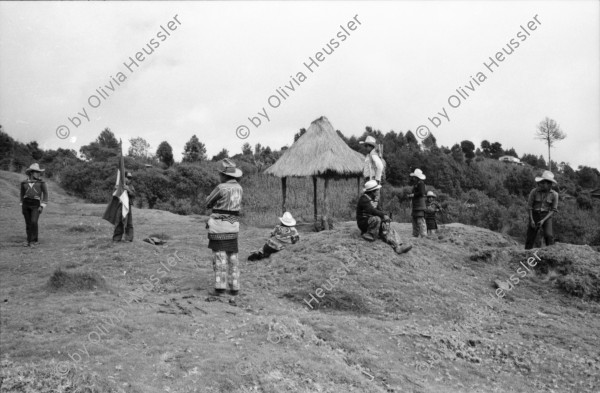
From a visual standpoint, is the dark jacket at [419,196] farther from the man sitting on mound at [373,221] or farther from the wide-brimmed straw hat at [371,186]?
the wide-brimmed straw hat at [371,186]

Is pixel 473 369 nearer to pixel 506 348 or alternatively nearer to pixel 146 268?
pixel 506 348

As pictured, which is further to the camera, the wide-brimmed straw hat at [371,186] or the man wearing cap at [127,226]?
the man wearing cap at [127,226]

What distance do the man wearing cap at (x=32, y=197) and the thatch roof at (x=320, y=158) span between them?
7.69m

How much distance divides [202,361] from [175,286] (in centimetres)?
336

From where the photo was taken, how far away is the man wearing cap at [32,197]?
1088cm

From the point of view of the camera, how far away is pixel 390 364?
16.9ft

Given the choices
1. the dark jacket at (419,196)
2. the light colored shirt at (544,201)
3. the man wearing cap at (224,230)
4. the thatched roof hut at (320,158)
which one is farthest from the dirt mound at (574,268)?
Answer: the thatched roof hut at (320,158)

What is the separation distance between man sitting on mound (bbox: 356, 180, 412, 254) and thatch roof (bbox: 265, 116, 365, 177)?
6.85m

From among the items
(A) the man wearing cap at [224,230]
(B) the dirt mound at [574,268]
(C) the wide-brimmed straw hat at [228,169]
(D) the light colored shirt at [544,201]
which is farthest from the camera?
(D) the light colored shirt at [544,201]

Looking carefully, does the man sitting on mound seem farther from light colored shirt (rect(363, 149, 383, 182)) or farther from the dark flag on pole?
the dark flag on pole

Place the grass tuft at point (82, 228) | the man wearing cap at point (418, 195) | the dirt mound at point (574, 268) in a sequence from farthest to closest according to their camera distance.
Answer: the grass tuft at point (82, 228), the man wearing cap at point (418, 195), the dirt mound at point (574, 268)

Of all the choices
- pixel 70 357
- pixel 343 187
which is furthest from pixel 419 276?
pixel 343 187

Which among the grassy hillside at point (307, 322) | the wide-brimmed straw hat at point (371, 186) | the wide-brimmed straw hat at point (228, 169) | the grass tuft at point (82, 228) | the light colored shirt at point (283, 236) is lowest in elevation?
the grassy hillside at point (307, 322)

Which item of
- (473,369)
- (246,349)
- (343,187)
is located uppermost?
(343,187)
